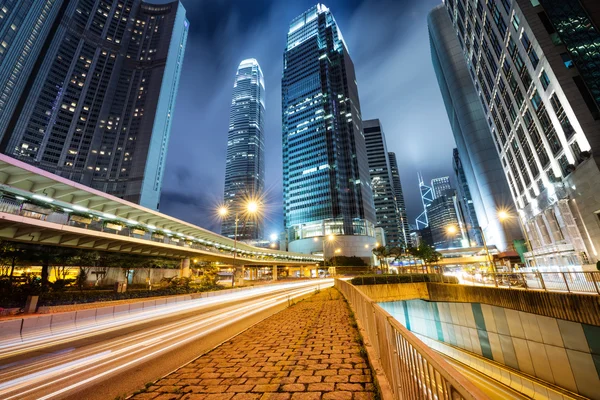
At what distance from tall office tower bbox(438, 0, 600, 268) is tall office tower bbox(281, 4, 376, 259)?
64029mm

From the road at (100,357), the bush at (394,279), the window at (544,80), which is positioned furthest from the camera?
the window at (544,80)

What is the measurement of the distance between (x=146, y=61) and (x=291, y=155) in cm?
9916

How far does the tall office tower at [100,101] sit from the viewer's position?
10238cm

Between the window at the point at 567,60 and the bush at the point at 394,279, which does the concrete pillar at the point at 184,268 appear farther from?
the window at the point at 567,60

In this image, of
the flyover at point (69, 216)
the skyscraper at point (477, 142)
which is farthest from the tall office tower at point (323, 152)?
the flyover at point (69, 216)

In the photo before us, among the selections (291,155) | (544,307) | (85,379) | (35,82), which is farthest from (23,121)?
(544,307)

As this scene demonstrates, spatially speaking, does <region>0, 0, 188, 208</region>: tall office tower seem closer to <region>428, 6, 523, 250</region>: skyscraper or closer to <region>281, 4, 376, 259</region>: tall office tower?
<region>281, 4, 376, 259</region>: tall office tower

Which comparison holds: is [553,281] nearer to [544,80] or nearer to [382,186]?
[544,80]

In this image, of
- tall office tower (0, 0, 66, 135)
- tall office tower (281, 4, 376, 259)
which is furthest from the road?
tall office tower (0, 0, 66, 135)

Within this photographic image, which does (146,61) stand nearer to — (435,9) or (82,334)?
(435,9)

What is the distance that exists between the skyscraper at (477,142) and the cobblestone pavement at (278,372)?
75314 millimetres

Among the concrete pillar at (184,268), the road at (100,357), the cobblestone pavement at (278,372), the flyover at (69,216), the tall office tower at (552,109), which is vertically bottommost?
the road at (100,357)

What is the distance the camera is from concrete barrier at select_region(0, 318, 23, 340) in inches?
405

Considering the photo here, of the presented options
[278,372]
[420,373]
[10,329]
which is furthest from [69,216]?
[420,373]
